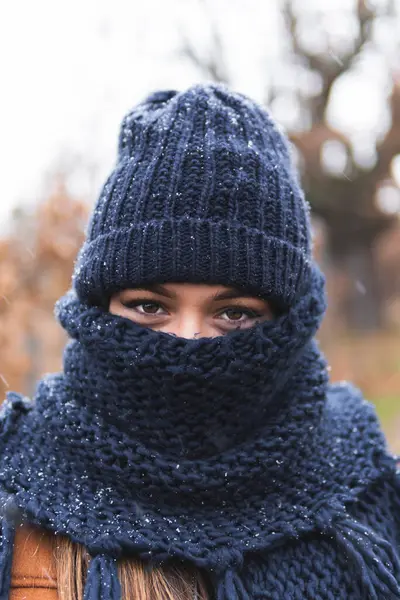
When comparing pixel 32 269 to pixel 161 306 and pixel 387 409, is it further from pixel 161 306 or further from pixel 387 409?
pixel 387 409

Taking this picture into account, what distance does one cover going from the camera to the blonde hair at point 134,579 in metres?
1.36

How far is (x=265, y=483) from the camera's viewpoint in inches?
60.4

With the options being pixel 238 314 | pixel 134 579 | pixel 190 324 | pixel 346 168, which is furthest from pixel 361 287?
pixel 134 579

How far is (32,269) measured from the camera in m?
4.15

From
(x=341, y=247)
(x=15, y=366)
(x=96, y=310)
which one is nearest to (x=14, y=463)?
(x=96, y=310)

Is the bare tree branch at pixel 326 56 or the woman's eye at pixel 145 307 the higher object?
the bare tree branch at pixel 326 56

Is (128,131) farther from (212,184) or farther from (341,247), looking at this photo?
(341,247)

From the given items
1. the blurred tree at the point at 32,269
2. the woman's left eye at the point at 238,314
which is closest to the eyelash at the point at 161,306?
the woman's left eye at the point at 238,314

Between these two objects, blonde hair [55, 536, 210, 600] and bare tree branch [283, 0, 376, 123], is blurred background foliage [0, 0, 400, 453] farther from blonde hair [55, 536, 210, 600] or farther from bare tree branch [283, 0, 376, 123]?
blonde hair [55, 536, 210, 600]

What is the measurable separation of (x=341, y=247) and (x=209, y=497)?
10.9m

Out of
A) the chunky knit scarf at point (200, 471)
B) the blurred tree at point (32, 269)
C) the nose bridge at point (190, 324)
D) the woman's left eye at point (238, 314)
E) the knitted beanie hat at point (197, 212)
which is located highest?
the blurred tree at point (32, 269)

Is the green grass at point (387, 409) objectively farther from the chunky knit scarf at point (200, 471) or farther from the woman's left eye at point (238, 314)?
the woman's left eye at point (238, 314)

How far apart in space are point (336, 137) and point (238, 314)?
9.47 metres

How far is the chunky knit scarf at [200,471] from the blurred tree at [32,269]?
2.08 metres
